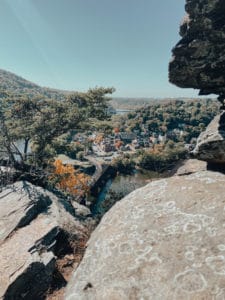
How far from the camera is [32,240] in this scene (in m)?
12.2

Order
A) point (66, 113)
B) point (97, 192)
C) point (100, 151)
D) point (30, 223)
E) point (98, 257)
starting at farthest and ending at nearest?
1. point (100, 151)
2. point (97, 192)
3. point (66, 113)
4. point (30, 223)
5. point (98, 257)

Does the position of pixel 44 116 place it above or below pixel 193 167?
above

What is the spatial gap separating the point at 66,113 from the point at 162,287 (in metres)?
27.1

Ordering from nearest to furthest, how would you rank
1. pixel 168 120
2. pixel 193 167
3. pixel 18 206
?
pixel 193 167, pixel 18 206, pixel 168 120

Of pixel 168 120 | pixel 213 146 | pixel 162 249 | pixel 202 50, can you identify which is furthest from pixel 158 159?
pixel 162 249

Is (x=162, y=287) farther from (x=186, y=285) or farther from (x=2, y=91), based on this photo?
(x=2, y=91)

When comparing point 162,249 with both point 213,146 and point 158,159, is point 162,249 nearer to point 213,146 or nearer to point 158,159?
point 213,146

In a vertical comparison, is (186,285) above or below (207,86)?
below

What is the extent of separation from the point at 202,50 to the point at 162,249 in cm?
800

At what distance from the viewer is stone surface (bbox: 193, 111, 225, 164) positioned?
33.2 feet

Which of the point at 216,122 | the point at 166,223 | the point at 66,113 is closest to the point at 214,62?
the point at 216,122

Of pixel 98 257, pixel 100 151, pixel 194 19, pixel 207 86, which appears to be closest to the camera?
pixel 98 257

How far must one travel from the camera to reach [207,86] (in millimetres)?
11742

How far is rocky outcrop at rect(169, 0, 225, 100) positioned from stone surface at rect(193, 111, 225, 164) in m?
2.12
